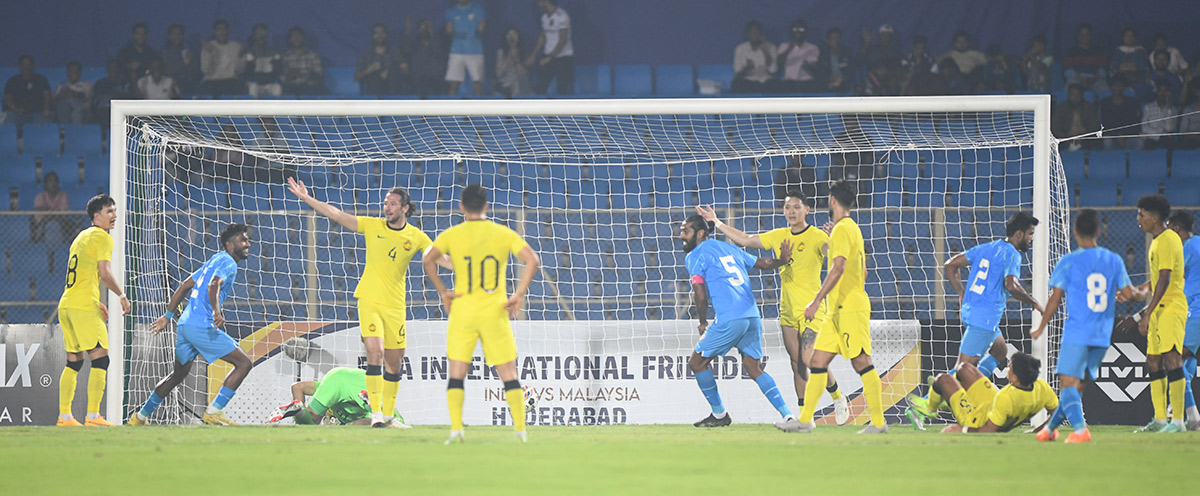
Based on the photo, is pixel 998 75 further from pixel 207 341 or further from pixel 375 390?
pixel 207 341

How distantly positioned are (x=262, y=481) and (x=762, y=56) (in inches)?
494

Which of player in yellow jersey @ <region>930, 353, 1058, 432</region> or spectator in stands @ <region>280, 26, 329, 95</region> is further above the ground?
spectator in stands @ <region>280, 26, 329, 95</region>

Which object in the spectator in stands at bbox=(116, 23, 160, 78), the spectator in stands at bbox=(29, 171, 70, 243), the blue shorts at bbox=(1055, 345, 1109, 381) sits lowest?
the blue shorts at bbox=(1055, 345, 1109, 381)

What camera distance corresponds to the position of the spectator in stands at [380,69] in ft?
54.5

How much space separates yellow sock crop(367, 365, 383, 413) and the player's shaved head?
235 centimetres

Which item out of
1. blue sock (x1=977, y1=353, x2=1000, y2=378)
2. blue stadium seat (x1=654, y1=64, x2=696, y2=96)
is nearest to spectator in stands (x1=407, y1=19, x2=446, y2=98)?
blue stadium seat (x1=654, y1=64, x2=696, y2=96)

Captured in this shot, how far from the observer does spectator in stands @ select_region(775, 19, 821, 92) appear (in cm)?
1658

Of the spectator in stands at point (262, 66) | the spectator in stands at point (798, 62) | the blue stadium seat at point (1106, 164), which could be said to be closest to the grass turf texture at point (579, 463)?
the blue stadium seat at point (1106, 164)

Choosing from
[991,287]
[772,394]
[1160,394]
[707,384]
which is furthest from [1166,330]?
[707,384]

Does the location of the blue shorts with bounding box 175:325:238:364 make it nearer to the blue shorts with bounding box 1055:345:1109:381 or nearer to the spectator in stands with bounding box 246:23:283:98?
the blue shorts with bounding box 1055:345:1109:381

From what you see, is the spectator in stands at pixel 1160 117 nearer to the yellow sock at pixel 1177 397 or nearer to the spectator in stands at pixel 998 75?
the spectator in stands at pixel 998 75

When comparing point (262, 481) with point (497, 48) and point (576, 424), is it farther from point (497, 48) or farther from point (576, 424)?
point (497, 48)

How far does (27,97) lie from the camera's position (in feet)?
53.1

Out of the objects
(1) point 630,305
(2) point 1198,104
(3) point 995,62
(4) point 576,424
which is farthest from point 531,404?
(2) point 1198,104
